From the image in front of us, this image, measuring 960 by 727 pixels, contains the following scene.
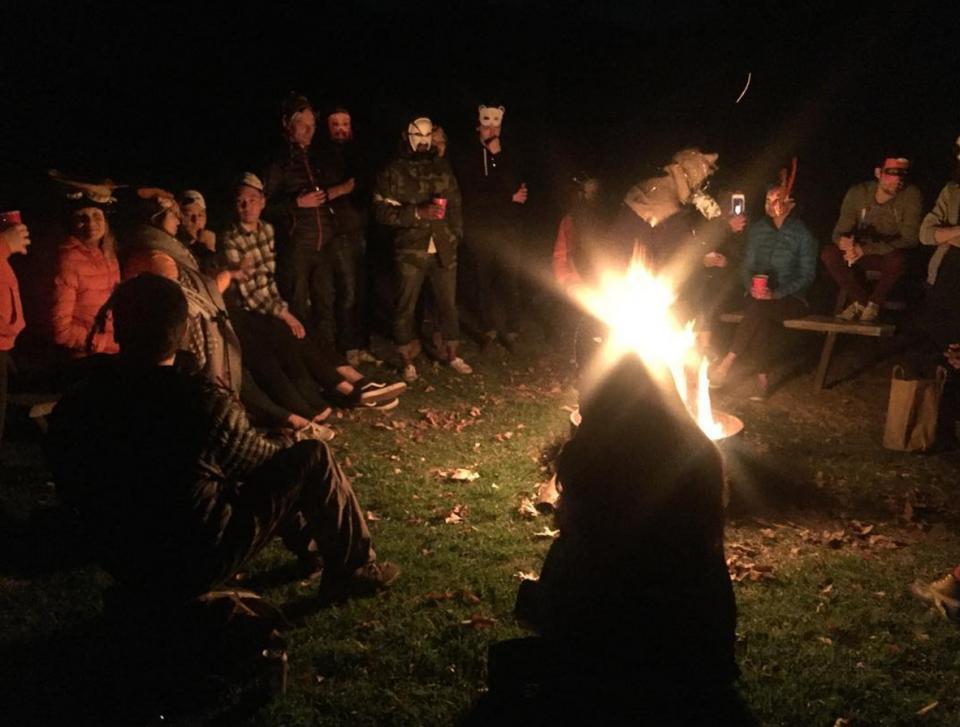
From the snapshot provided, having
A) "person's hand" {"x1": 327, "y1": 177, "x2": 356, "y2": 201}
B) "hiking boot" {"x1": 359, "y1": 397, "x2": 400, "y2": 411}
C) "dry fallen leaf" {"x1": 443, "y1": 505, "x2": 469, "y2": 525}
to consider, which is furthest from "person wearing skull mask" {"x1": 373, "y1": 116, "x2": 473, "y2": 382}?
"dry fallen leaf" {"x1": 443, "y1": 505, "x2": 469, "y2": 525}

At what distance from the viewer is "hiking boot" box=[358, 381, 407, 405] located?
8.30 metres

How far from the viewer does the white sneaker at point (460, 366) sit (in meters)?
9.62

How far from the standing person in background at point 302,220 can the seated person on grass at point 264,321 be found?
865mm

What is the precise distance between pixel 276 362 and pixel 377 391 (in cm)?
111

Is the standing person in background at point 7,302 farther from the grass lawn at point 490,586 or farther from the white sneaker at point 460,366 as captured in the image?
the white sneaker at point 460,366

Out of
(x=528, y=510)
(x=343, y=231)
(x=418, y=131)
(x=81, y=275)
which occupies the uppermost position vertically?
(x=418, y=131)

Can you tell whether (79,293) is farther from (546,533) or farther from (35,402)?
(546,533)

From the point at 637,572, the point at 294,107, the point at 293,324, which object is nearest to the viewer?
the point at 637,572

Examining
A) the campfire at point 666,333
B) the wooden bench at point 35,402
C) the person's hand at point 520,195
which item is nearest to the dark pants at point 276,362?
the wooden bench at point 35,402

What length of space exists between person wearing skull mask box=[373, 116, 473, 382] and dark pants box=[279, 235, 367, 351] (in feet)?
1.82

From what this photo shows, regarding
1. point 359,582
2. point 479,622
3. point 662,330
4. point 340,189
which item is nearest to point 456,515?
point 359,582

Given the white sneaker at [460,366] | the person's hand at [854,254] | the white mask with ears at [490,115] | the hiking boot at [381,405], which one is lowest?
the hiking boot at [381,405]

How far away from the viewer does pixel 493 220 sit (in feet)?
33.7

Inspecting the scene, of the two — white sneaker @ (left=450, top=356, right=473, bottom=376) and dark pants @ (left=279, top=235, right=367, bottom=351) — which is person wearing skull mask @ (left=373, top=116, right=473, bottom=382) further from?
dark pants @ (left=279, top=235, right=367, bottom=351)
